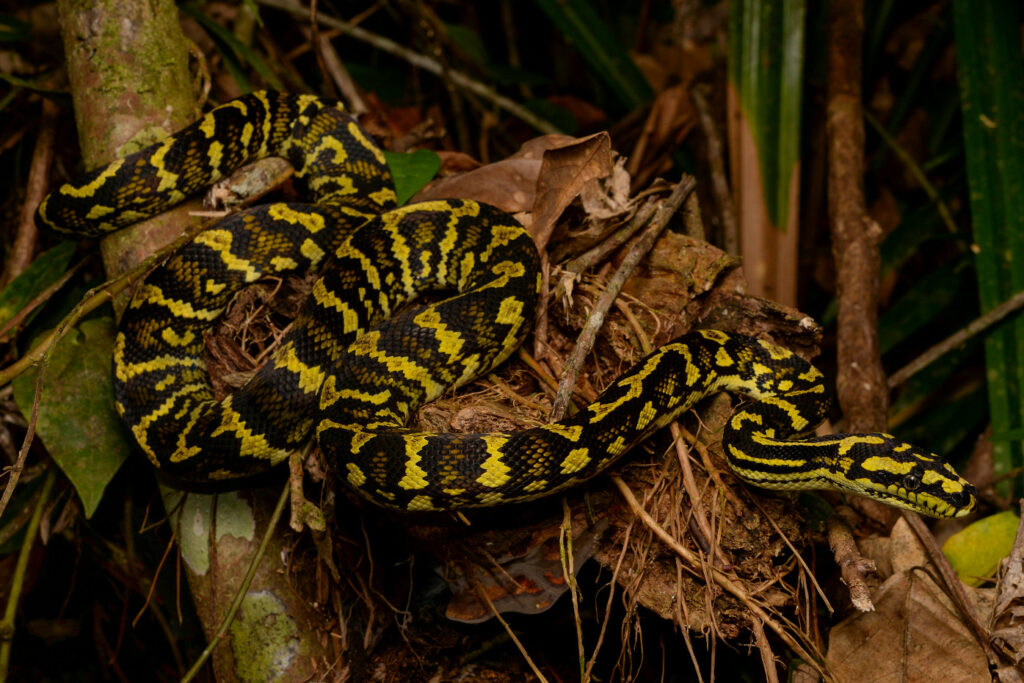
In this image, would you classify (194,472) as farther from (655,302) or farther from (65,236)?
(655,302)

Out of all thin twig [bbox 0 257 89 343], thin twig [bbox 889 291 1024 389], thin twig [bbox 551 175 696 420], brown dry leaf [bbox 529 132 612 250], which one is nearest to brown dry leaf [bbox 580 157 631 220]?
brown dry leaf [bbox 529 132 612 250]

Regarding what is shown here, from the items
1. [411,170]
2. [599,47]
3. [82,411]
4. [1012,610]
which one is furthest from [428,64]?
[1012,610]

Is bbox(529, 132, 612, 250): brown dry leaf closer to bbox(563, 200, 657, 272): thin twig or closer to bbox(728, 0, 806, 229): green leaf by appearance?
bbox(563, 200, 657, 272): thin twig

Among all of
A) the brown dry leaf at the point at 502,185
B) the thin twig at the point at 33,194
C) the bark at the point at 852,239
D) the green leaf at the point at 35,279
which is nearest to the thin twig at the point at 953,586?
the bark at the point at 852,239

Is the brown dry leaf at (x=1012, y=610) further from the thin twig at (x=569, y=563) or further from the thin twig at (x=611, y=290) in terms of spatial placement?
the thin twig at (x=611, y=290)

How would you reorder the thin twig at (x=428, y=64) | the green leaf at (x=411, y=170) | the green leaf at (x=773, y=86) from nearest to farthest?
the green leaf at (x=411, y=170), the green leaf at (x=773, y=86), the thin twig at (x=428, y=64)

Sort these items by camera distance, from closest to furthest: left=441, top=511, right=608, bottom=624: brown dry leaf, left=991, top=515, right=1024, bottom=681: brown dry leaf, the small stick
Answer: the small stick
left=991, top=515, right=1024, bottom=681: brown dry leaf
left=441, top=511, right=608, bottom=624: brown dry leaf

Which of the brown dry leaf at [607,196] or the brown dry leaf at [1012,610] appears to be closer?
the brown dry leaf at [1012,610]

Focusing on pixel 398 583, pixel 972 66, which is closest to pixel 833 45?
pixel 972 66
